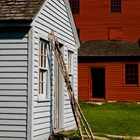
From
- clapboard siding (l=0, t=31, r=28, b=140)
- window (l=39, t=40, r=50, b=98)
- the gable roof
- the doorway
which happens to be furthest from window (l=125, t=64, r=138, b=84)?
clapboard siding (l=0, t=31, r=28, b=140)

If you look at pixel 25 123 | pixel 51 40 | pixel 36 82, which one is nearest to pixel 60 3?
pixel 51 40

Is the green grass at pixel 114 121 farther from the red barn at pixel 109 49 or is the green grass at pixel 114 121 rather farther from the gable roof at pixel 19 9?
the gable roof at pixel 19 9

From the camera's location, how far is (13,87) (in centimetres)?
1161

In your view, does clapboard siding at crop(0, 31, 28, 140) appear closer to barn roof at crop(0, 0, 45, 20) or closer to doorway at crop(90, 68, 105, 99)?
barn roof at crop(0, 0, 45, 20)

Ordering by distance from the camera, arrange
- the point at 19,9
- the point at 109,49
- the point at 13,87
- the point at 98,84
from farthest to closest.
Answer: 1. the point at 98,84
2. the point at 109,49
3. the point at 19,9
4. the point at 13,87

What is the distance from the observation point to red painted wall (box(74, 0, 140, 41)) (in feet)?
115

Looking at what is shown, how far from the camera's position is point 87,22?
35.8 m

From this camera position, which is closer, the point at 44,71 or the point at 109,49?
the point at 44,71

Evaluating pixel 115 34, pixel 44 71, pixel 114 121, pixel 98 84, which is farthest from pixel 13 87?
pixel 115 34

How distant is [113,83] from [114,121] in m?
12.6

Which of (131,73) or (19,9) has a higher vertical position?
(19,9)

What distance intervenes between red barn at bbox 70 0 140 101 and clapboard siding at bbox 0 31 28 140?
1943cm

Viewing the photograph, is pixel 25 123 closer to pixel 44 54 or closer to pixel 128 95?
pixel 44 54

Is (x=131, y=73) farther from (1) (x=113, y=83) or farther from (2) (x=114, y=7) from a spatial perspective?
(2) (x=114, y=7)
